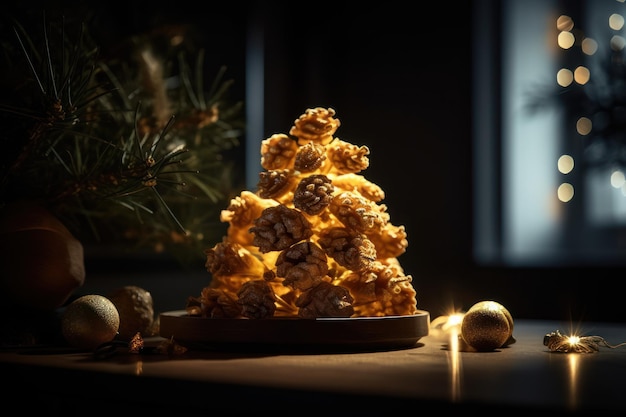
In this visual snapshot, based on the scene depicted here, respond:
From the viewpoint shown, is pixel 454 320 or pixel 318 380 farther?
pixel 454 320

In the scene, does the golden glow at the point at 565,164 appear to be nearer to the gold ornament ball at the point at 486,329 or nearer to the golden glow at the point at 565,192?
the golden glow at the point at 565,192

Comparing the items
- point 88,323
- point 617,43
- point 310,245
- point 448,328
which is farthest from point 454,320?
point 617,43

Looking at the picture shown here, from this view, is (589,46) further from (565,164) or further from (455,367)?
(455,367)

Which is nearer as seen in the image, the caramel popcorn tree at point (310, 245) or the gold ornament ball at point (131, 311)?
the caramel popcorn tree at point (310, 245)

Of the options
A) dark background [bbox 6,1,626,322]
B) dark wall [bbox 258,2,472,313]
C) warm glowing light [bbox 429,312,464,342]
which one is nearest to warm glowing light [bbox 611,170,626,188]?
dark background [bbox 6,1,626,322]

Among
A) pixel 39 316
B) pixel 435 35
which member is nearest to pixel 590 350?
pixel 39 316

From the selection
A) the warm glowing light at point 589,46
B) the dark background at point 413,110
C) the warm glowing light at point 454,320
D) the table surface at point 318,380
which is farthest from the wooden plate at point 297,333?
the warm glowing light at point 589,46
